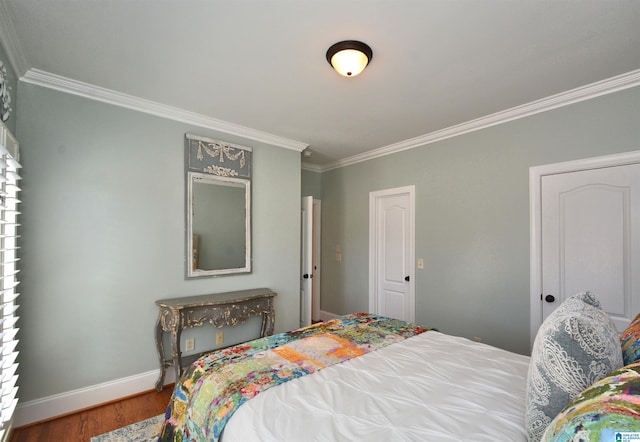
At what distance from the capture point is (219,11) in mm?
1645

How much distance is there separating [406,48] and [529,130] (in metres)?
1.66

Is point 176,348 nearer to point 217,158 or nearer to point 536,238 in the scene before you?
point 217,158

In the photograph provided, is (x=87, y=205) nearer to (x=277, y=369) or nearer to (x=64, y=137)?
(x=64, y=137)

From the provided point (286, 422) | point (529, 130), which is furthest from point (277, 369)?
point (529, 130)

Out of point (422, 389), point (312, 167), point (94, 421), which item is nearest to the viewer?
point (422, 389)

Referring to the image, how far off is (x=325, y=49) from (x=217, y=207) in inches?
75.5

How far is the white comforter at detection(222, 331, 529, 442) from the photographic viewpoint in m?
1.06

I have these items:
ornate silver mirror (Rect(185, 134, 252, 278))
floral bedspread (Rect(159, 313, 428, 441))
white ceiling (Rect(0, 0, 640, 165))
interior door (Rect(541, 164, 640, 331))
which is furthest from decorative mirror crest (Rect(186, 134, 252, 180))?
interior door (Rect(541, 164, 640, 331))

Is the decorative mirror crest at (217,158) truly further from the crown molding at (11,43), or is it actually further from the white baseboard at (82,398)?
the white baseboard at (82,398)

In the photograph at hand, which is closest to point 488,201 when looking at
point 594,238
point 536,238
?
point 536,238

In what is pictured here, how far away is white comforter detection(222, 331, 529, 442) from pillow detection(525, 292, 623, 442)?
0.15 meters

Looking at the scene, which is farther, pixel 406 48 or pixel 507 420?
pixel 406 48

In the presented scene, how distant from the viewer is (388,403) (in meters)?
1.25

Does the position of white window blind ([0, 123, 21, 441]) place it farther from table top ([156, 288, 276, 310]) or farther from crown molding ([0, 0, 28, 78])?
table top ([156, 288, 276, 310])
